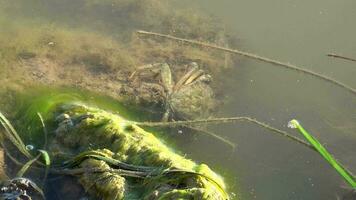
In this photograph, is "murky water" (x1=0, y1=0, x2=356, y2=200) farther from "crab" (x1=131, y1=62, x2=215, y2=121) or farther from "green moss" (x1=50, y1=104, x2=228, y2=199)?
"green moss" (x1=50, y1=104, x2=228, y2=199)

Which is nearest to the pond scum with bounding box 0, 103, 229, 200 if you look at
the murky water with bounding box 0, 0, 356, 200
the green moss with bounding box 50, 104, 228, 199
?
the green moss with bounding box 50, 104, 228, 199

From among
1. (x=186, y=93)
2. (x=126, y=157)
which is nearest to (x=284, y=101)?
(x=186, y=93)

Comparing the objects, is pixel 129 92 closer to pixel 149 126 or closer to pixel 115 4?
pixel 149 126

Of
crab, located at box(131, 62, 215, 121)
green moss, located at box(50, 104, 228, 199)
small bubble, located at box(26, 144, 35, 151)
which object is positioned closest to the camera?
green moss, located at box(50, 104, 228, 199)

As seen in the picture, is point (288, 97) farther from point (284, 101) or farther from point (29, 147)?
point (29, 147)

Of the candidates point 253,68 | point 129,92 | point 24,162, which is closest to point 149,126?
point 129,92

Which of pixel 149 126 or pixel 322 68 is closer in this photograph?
pixel 149 126
